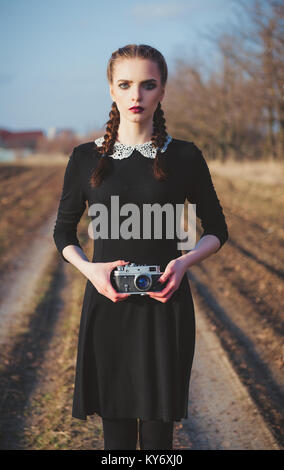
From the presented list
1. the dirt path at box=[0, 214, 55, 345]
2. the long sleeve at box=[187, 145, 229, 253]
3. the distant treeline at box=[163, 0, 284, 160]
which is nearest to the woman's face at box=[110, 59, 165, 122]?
the long sleeve at box=[187, 145, 229, 253]

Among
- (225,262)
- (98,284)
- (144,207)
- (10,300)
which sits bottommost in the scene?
(98,284)

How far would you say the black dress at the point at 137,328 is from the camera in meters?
2.16

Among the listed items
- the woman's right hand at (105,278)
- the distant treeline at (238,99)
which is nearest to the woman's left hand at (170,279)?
Answer: the woman's right hand at (105,278)

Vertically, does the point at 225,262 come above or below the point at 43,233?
below

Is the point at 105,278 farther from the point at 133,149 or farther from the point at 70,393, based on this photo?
the point at 70,393

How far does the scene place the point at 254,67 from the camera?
70.6 ft

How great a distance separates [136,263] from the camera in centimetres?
218

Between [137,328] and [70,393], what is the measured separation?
2801 millimetres

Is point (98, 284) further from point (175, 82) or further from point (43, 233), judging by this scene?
point (175, 82)

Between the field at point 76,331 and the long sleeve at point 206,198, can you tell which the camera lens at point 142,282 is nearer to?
the long sleeve at point 206,198

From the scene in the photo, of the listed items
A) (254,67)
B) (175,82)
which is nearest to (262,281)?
(254,67)
